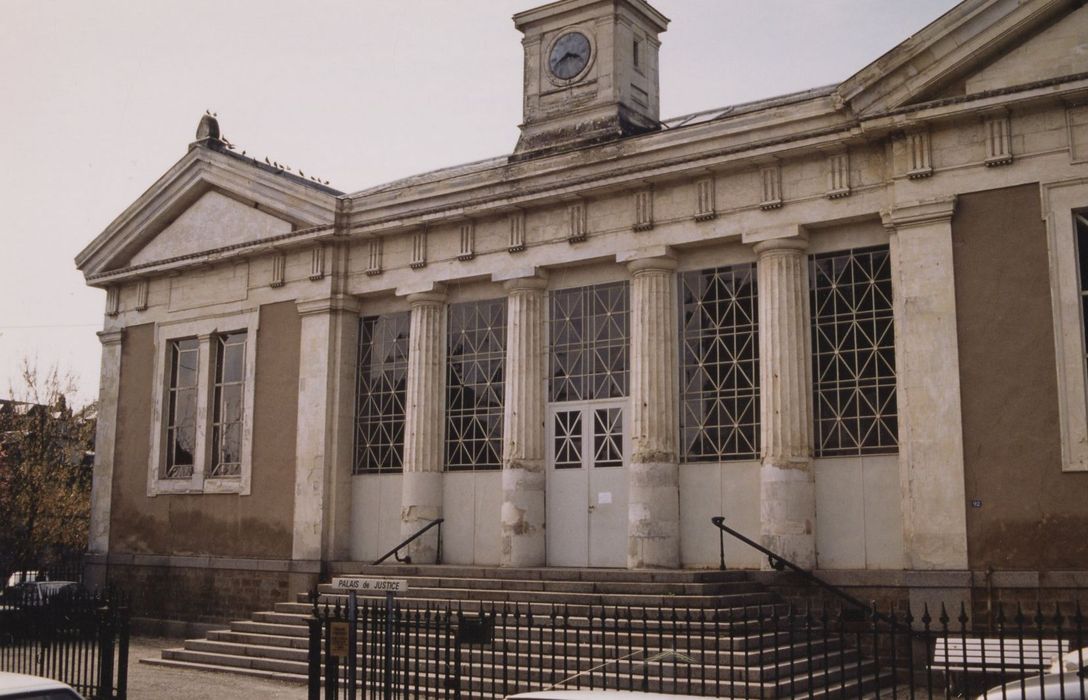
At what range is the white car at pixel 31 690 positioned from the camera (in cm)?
739

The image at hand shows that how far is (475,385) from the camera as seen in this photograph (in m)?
19.6

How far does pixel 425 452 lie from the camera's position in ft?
64.0

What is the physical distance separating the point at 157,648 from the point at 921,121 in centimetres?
1516

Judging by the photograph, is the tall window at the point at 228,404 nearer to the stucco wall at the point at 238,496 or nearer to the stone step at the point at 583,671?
the stucco wall at the point at 238,496

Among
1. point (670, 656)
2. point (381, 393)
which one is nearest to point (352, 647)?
point (670, 656)

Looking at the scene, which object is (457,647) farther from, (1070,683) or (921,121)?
(921,121)

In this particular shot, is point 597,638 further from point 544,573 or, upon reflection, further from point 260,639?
point 260,639

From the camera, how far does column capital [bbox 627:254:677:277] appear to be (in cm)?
1747

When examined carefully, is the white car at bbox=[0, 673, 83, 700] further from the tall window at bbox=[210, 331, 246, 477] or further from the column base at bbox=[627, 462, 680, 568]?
the tall window at bbox=[210, 331, 246, 477]

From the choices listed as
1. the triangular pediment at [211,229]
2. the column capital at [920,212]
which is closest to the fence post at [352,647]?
the column capital at [920,212]

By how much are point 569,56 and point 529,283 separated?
428 cm

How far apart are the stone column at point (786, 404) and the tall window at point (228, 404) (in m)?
10.5

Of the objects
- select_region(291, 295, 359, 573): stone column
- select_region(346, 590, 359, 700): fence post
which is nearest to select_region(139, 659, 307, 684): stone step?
select_region(291, 295, 359, 573): stone column

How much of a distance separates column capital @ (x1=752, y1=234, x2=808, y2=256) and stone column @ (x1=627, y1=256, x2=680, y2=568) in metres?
1.62
